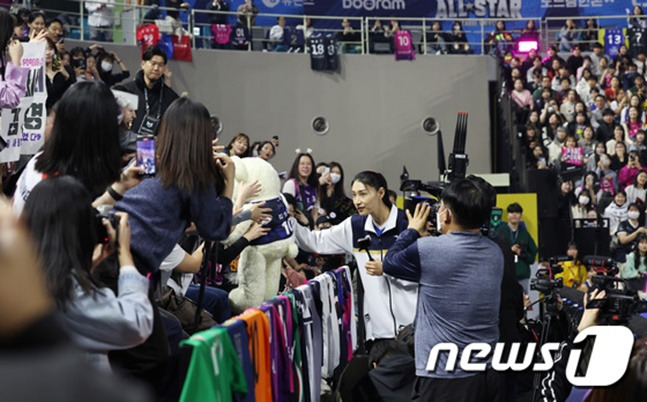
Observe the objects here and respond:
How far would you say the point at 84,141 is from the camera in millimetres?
3311

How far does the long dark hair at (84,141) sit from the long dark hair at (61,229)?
69 centimetres

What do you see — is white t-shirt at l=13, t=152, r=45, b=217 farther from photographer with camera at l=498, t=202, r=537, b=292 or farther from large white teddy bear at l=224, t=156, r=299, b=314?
photographer with camera at l=498, t=202, r=537, b=292

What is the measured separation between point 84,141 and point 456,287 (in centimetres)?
202

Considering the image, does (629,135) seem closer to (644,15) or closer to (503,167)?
(503,167)

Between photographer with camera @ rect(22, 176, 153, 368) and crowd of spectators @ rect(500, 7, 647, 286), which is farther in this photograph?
crowd of spectators @ rect(500, 7, 647, 286)

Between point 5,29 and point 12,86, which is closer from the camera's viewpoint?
point 5,29

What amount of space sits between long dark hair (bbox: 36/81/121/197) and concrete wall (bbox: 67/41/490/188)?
1504cm

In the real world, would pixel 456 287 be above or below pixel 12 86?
below

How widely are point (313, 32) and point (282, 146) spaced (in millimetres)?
2399

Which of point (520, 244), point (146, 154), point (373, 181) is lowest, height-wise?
point (520, 244)

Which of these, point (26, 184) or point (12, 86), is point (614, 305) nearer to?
point (26, 184)

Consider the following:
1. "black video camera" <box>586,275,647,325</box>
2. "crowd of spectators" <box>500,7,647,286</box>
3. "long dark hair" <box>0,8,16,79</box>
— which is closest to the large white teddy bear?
"long dark hair" <box>0,8,16,79</box>

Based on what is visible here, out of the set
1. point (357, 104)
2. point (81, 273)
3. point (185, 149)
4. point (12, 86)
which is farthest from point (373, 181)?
point (357, 104)

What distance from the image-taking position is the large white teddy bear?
18.5 ft
